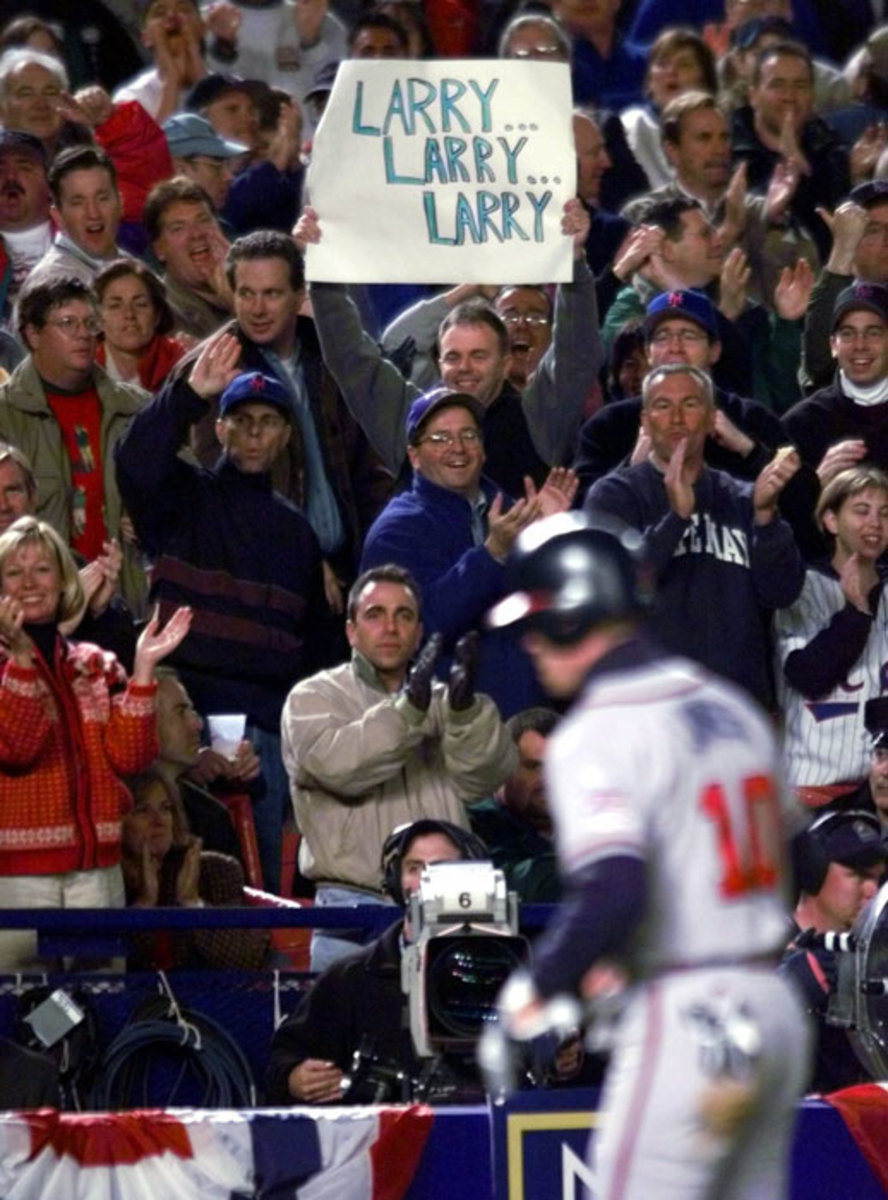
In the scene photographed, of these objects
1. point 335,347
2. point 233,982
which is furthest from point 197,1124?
point 335,347

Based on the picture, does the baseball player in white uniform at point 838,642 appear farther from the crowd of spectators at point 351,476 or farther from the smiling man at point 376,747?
the smiling man at point 376,747

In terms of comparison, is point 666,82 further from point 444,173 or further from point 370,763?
point 370,763

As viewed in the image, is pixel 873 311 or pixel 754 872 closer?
pixel 754 872

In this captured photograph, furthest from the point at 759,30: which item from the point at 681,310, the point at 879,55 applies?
the point at 681,310

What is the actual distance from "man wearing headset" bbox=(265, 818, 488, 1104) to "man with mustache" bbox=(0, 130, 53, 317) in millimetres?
3962

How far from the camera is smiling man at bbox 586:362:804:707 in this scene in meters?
10.1

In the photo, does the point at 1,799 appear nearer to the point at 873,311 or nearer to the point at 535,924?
the point at 535,924

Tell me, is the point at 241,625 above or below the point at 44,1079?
above

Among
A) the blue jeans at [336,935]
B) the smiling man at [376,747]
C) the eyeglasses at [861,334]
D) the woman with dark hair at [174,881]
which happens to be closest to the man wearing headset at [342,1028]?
the blue jeans at [336,935]

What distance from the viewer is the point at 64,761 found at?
29.7 feet

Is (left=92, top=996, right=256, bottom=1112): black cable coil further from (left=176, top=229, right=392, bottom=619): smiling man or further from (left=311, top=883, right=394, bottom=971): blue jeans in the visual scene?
(left=176, top=229, right=392, bottom=619): smiling man

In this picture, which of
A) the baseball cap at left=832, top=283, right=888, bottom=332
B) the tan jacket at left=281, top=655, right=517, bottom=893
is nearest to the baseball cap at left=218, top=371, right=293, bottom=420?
the tan jacket at left=281, top=655, right=517, bottom=893

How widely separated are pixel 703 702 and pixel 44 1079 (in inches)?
109

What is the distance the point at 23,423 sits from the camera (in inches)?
411
